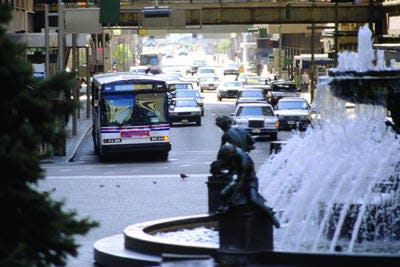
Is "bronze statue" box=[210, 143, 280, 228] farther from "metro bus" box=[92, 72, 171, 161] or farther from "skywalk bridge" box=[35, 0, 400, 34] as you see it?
"skywalk bridge" box=[35, 0, 400, 34]

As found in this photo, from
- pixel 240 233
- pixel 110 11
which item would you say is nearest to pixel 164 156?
pixel 110 11

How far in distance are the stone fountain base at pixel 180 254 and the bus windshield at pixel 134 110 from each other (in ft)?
64.6

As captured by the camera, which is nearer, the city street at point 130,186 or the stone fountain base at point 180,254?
the stone fountain base at point 180,254

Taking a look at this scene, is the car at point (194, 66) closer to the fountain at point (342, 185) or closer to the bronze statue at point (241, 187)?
the fountain at point (342, 185)

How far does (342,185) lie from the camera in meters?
18.7

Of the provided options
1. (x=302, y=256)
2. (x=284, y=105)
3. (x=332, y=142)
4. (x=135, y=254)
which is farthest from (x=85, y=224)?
(x=284, y=105)

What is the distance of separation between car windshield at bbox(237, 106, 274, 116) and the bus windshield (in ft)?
32.7

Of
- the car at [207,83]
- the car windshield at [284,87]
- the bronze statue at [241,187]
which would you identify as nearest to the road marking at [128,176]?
the bronze statue at [241,187]

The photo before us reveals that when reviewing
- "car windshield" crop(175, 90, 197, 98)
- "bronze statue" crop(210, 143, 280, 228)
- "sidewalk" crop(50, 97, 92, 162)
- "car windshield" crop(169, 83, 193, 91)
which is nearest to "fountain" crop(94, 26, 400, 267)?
"bronze statue" crop(210, 143, 280, 228)

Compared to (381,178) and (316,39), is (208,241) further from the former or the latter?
(316,39)

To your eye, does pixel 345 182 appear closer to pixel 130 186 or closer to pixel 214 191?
pixel 214 191

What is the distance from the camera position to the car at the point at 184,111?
2405 inches

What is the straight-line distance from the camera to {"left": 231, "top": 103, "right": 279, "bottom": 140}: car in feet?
161

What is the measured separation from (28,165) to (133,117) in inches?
1219
